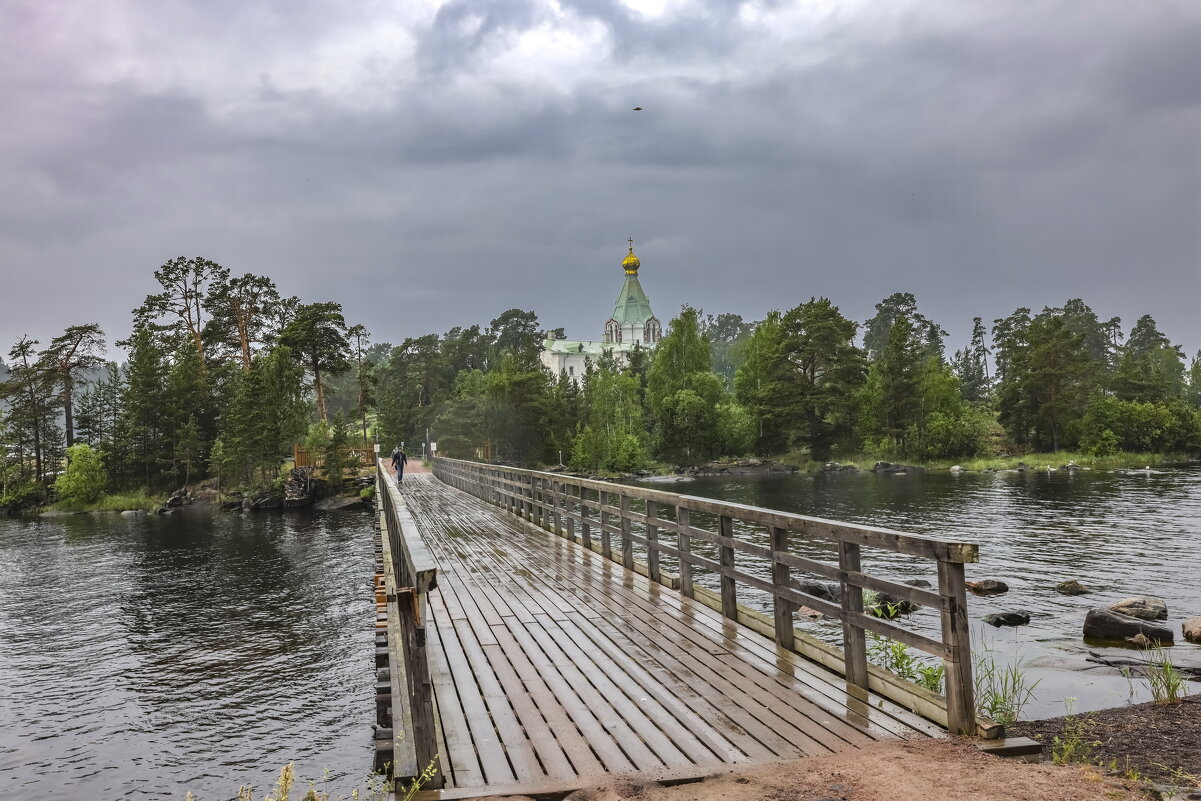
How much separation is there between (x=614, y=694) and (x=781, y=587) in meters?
1.56

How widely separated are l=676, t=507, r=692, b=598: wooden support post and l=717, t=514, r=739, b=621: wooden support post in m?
0.73

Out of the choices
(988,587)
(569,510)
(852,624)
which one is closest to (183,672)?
(569,510)

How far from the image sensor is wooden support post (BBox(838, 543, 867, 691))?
564 cm

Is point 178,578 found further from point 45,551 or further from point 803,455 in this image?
point 803,455

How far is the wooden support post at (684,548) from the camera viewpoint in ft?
28.1

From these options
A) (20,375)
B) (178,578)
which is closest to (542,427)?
(20,375)

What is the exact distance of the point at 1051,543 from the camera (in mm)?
22906

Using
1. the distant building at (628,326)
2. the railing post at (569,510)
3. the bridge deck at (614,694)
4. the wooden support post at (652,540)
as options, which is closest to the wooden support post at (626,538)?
the wooden support post at (652,540)

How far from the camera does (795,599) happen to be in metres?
6.25

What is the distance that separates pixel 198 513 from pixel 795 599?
5280 cm

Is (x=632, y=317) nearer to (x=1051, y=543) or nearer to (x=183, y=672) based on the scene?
(x=1051, y=543)

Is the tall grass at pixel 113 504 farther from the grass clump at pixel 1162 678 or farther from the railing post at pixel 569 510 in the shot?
the grass clump at pixel 1162 678

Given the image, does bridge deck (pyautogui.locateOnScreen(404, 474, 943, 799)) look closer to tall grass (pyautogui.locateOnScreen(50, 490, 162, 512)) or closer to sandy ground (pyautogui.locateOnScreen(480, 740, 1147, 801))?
sandy ground (pyautogui.locateOnScreen(480, 740, 1147, 801))

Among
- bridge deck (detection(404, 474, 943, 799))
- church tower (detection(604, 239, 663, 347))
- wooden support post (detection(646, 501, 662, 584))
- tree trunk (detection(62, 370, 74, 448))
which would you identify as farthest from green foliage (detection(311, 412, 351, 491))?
church tower (detection(604, 239, 663, 347))
